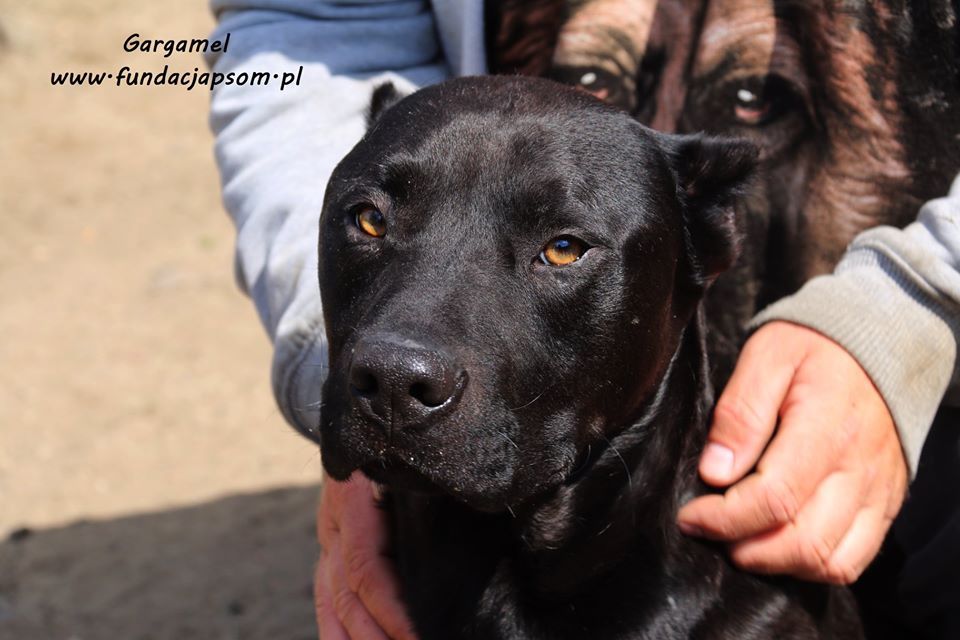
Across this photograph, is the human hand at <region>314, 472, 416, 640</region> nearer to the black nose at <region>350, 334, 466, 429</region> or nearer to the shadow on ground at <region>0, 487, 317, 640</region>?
the black nose at <region>350, 334, 466, 429</region>

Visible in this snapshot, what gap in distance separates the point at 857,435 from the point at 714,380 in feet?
1.57

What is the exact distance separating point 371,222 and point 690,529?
1.01 metres

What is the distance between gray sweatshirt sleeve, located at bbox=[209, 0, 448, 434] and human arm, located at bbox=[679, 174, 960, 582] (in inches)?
47.3

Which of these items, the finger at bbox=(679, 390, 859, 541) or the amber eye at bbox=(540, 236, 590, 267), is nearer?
the amber eye at bbox=(540, 236, 590, 267)

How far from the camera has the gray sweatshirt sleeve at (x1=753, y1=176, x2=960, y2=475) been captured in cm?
271

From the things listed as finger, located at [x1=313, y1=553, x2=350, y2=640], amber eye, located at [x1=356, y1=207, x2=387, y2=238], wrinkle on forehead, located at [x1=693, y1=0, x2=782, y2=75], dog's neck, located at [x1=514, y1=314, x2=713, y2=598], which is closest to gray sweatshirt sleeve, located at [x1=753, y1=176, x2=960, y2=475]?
dog's neck, located at [x1=514, y1=314, x2=713, y2=598]

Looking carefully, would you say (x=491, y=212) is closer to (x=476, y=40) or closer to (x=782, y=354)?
(x=782, y=354)

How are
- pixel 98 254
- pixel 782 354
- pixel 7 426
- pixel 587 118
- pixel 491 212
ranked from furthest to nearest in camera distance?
1. pixel 98 254
2. pixel 7 426
3. pixel 782 354
4. pixel 587 118
5. pixel 491 212

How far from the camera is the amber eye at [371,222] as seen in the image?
8.20ft

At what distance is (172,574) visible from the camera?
4.77 m

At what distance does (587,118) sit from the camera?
255cm

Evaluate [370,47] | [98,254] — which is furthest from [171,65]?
[370,47]

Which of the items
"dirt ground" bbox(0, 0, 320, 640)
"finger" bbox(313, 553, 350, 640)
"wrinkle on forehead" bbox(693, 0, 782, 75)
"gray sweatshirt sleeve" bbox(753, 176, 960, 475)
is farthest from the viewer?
"dirt ground" bbox(0, 0, 320, 640)

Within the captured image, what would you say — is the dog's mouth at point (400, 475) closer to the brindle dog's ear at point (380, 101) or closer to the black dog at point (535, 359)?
the black dog at point (535, 359)
